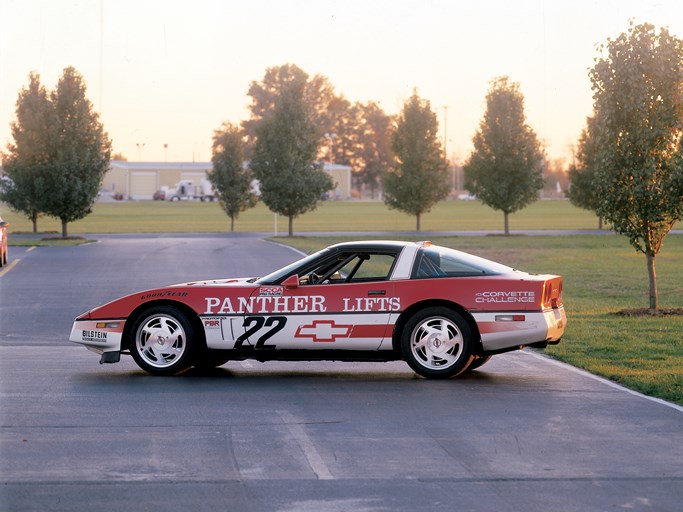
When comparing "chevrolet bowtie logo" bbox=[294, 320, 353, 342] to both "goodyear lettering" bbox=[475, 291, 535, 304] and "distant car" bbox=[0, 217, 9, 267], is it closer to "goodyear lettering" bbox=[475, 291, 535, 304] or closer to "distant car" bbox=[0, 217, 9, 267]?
"goodyear lettering" bbox=[475, 291, 535, 304]

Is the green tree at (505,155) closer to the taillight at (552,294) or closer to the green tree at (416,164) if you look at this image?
the green tree at (416,164)

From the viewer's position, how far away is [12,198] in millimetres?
51844

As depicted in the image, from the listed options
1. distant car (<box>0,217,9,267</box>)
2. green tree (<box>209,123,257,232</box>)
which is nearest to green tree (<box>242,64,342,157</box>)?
green tree (<box>209,123,257,232</box>)

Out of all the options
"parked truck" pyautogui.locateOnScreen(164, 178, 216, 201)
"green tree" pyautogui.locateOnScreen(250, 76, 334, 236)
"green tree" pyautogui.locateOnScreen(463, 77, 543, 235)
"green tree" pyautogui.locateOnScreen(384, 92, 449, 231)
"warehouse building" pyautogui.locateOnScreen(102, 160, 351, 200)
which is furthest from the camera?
"warehouse building" pyautogui.locateOnScreen(102, 160, 351, 200)

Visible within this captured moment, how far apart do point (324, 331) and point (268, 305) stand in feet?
2.00

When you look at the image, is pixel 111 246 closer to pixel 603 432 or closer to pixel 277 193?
pixel 277 193

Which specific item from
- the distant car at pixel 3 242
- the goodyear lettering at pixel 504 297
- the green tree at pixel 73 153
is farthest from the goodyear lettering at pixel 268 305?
the green tree at pixel 73 153

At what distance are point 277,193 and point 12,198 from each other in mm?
11978

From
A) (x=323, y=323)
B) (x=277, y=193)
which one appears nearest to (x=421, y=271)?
(x=323, y=323)

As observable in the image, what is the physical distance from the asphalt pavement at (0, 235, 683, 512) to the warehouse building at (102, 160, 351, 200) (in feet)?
497

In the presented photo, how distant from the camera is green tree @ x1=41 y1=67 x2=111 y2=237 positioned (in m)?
48.3

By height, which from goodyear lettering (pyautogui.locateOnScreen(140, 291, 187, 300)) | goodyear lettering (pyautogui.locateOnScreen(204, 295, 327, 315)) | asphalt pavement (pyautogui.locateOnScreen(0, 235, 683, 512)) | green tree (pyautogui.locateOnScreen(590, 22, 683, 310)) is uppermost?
green tree (pyautogui.locateOnScreen(590, 22, 683, 310))

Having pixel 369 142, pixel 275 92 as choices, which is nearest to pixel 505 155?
pixel 275 92

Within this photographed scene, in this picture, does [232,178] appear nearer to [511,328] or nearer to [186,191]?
[511,328]
